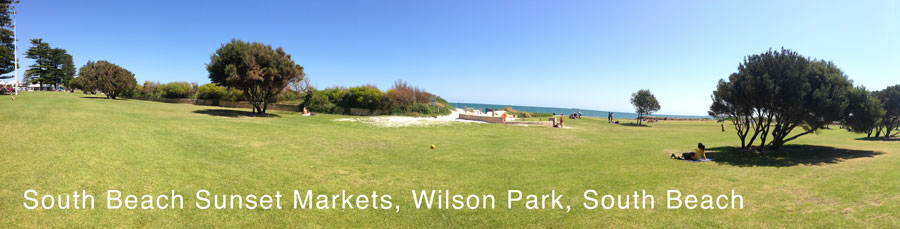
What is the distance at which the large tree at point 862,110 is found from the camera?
13.8m

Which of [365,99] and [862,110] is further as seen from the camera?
[365,99]

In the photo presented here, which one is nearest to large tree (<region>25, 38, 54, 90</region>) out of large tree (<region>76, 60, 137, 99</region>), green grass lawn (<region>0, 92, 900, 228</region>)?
large tree (<region>76, 60, 137, 99</region>)

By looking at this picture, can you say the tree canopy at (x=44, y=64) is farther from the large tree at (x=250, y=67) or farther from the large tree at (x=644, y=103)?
the large tree at (x=644, y=103)

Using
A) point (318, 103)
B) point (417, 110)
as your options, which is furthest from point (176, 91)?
point (417, 110)

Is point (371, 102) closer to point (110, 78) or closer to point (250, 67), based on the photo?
point (250, 67)

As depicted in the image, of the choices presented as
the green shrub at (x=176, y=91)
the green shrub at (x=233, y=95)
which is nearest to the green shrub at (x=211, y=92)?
the green shrub at (x=233, y=95)

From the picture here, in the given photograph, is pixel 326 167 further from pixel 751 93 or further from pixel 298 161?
pixel 751 93

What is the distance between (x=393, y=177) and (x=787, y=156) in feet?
53.7

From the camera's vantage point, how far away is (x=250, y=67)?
2672 centimetres

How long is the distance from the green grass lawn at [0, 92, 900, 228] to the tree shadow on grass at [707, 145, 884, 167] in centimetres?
6

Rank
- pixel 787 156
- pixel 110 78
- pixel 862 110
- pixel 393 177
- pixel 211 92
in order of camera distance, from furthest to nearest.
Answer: pixel 211 92 < pixel 110 78 < pixel 862 110 < pixel 787 156 < pixel 393 177

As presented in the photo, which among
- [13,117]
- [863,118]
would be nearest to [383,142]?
[13,117]

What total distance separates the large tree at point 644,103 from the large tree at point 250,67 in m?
43.6

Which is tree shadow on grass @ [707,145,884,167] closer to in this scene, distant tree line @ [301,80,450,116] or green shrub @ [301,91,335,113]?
distant tree line @ [301,80,450,116]
